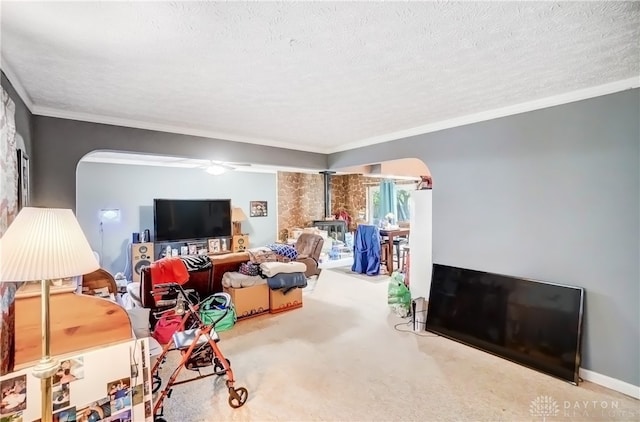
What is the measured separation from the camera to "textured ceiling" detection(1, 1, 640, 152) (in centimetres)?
146

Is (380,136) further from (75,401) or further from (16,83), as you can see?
(75,401)

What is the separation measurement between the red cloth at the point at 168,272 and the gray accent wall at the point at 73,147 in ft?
3.35

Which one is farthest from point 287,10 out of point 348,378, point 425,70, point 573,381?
point 573,381

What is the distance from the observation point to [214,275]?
4.04 m

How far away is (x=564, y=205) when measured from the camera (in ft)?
8.94

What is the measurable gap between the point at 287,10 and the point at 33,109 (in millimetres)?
2838

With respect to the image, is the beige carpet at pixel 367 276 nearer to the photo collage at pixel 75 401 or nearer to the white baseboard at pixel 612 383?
the white baseboard at pixel 612 383

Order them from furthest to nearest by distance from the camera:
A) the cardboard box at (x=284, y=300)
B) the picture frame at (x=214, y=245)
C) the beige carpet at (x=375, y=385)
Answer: the picture frame at (x=214, y=245) → the cardboard box at (x=284, y=300) → the beige carpet at (x=375, y=385)

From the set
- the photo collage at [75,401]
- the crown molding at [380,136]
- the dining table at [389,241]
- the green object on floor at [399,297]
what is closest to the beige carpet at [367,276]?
the dining table at [389,241]

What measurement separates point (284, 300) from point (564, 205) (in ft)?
11.0

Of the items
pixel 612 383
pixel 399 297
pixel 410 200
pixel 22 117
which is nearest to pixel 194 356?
pixel 22 117

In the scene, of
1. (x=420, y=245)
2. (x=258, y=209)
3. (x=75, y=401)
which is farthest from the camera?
(x=258, y=209)

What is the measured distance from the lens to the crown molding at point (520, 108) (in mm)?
2402

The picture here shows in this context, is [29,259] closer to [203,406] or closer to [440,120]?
[203,406]
